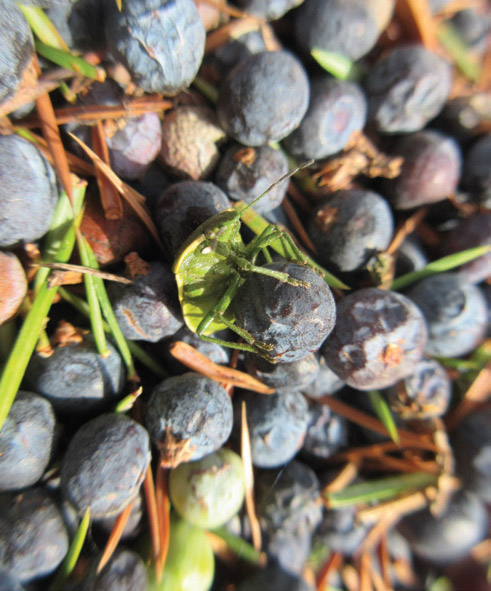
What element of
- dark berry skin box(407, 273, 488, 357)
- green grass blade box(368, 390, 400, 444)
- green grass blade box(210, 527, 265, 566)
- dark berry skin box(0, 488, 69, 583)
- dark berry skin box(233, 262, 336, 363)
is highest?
dark berry skin box(233, 262, 336, 363)

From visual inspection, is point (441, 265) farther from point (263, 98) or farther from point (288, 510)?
point (288, 510)

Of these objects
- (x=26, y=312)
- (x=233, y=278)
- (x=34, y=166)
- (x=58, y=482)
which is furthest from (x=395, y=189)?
(x=58, y=482)

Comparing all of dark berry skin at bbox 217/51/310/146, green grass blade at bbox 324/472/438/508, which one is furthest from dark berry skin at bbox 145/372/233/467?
dark berry skin at bbox 217/51/310/146

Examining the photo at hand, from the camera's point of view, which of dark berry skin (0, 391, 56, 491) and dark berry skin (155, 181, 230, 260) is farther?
dark berry skin (155, 181, 230, 260)

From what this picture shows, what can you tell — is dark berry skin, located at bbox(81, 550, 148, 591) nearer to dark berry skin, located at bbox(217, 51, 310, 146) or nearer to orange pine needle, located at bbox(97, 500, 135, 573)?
orange pine needle, located at bbox(97, 500, 135, 573)

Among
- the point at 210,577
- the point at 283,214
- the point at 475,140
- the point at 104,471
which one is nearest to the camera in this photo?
the point at 104,471

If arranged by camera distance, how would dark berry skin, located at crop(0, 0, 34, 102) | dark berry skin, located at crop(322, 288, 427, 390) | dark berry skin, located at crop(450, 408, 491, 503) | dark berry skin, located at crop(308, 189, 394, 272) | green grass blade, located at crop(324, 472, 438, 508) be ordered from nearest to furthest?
dark berry skin, located at crop(0, 0, 34, 102)
dark berry skin, located at crop(322, 288, 427, 390)
dark berry skin, located at crop(308, 189, 394, 272)
green grass blade, located at crop(324, 472, 438, 508)
dark berry skin, located at crop(450, 408, 491, 503)

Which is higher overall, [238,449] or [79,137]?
[79,137]

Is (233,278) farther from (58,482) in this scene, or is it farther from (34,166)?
(58,482)
